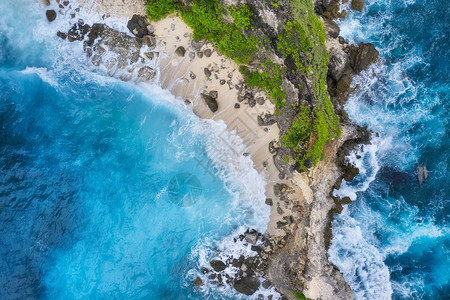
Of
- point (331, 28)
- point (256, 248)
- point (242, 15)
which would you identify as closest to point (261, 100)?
point (242, 15)

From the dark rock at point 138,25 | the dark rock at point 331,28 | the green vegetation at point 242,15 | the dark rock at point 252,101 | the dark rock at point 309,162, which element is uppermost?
the dark rock at point 331,28

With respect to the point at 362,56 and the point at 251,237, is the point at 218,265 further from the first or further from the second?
the point at 362,56

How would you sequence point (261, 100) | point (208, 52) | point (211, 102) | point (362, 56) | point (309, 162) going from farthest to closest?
point (362, 56) < point (211, 102) < point (208, 52) < point (261, 100) < point (309, 162)

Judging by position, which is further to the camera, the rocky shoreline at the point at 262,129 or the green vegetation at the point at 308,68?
the rocky shoreline at the point at 262,129

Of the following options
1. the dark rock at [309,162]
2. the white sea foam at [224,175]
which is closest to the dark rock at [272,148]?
the white sea foam at [224,175]

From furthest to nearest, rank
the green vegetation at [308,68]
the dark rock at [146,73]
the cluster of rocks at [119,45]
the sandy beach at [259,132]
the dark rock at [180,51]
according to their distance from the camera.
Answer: the dark rock at [146,73]
the cluster of rocks at [119,45]
the dark rock at [180,51]
the sandy beach at [259,132]
the green vegetation at [308,68]

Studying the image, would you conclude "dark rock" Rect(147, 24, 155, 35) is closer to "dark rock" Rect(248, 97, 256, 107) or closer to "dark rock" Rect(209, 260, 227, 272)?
"dark rock" Rect(248, 97, 256, 107)

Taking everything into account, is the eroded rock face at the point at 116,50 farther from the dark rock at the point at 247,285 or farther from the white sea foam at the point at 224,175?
the dark rock at the point at 247,285

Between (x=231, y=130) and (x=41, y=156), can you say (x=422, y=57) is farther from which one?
(x=41, y=156)

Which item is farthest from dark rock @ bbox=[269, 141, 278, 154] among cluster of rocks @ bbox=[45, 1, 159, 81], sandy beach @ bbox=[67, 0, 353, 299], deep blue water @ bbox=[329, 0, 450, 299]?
cluster of rocks @ bbox=[45, 1, 159, 81]
